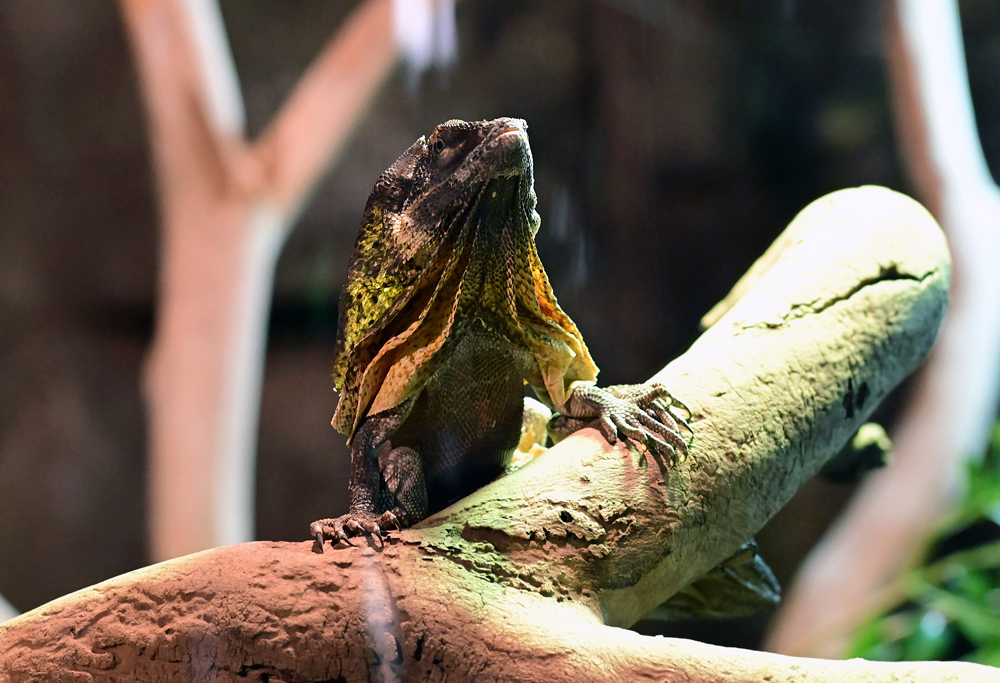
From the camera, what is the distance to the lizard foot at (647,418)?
4.51 ft

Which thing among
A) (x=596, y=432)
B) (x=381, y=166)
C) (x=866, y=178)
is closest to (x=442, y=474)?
(x=596, y=432)

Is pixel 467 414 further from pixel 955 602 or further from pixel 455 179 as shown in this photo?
pixel 955 602

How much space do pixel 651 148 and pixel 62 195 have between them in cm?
269

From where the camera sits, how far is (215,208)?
3254 millimetres

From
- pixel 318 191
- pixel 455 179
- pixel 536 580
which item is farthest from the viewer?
pixel 318 191

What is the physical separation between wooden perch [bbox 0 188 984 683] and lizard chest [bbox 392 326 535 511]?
0.48 feet

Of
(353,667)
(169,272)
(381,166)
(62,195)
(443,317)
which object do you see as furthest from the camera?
(62,195)

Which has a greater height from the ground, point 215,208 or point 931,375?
point 215,208

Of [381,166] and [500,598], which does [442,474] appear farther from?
[381,166]

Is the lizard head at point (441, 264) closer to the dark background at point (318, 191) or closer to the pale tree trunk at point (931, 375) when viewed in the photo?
the dark background at point (318, 191)

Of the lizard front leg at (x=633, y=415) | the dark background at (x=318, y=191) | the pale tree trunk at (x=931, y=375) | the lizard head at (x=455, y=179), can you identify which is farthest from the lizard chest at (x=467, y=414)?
the pale tree trunk at (x=931, y=375)

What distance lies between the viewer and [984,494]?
3182 millimetres

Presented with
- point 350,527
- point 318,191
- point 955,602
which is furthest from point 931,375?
point 350,527

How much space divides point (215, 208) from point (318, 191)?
425mm
